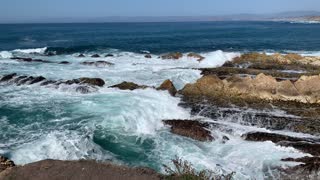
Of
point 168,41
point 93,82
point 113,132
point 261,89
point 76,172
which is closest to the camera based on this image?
point 76,172

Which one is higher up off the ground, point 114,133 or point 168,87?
point 168,87

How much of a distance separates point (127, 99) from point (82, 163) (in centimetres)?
1118

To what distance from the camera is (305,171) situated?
12953 mm

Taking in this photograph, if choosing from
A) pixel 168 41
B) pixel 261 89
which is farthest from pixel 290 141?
pixel 168 41

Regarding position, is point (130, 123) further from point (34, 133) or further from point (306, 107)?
point (306, 107)

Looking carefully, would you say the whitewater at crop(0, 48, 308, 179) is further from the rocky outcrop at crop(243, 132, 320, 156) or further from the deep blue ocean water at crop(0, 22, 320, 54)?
the deep blue ocean water at crop(0, 22, 320, 54)

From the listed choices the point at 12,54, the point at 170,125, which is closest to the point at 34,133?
the point at 170,125

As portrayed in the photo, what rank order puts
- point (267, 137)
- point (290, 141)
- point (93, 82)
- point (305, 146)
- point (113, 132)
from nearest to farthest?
point (305, 146) → point (290, 141) → point (267, 137) → point (113, 132) → point (93, 82)

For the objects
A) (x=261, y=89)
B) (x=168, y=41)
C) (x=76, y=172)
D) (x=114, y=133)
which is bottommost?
(x=168, y=41)

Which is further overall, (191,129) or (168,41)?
(168,41)

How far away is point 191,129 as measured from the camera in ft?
56.1

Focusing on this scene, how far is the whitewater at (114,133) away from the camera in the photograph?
46.9 ft

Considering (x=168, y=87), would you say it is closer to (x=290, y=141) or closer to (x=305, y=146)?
(x=290, y=141)

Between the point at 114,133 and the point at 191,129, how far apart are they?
126 inches
